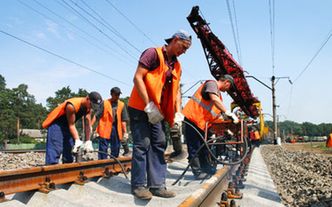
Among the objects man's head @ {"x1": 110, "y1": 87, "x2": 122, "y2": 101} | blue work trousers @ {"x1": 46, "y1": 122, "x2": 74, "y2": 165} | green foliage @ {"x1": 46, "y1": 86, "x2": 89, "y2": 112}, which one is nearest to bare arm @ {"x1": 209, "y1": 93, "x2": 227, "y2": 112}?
blue work trousers @ {"x1": 46, "y1": 122, "x2": 74, "y2": 165}

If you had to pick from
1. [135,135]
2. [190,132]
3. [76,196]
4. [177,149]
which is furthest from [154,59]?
[190,132]

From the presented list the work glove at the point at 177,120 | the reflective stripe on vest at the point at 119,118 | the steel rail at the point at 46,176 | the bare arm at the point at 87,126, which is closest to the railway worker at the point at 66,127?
the bare arm at the point at 87,126

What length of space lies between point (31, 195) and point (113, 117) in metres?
→ 3.76

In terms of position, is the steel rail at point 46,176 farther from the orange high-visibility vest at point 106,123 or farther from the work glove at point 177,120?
the orange high-visibility vest at point 106,123

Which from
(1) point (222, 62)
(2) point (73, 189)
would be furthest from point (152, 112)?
(1) point (222, 62)

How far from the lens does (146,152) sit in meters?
3.60

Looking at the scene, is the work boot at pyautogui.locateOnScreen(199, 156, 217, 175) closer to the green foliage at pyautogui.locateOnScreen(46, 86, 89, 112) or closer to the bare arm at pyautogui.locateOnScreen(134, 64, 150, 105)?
the bare arm at pyautogui.locateOnScreen(134, 64, 150, 105)

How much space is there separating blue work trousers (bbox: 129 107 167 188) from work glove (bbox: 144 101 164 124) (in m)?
0.21

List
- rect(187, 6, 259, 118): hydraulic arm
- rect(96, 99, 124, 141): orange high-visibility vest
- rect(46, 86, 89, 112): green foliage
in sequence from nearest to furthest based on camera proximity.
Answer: rect(96, 99, 124, 141): orange high-visibility vest < rect(187, 6, 259, 118): hydraulic arm < rect(46, 86, 89, 112): green foliage

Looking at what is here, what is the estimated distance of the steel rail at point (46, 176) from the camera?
3109 millimetres

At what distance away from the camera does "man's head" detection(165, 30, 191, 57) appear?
139 inches

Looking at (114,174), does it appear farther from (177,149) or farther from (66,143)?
(177,149)

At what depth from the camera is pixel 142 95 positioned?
332cm

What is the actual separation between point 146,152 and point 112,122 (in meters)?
3.38
